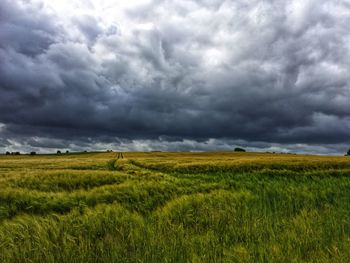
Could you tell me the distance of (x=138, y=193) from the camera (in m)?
9.73

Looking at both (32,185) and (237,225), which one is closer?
(237,225)

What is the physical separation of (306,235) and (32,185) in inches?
557

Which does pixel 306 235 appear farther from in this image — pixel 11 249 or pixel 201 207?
pixel 11 249

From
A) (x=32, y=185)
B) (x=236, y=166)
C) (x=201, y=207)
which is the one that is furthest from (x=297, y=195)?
(x=236, y=166)

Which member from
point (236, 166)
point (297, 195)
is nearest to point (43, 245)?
point (297, 195)

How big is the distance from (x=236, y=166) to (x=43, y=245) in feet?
91.7

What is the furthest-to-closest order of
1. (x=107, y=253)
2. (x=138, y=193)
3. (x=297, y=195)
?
1. (x=138, y=193)
2. (x=297, y=195)
3. (x=107, y=253)

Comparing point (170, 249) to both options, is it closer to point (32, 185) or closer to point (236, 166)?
point (32, 185)

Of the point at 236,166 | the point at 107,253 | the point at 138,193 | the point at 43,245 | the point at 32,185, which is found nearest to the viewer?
the point at 107,253

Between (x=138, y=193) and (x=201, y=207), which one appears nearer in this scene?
(x=201, y=207)

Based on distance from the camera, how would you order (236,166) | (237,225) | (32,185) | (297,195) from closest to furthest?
(237,225) < (297,195) < (32,185) < (236,166)

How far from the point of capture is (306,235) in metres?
4.33

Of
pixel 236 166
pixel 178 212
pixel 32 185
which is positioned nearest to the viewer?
pixel 178 212

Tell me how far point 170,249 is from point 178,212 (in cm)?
227
